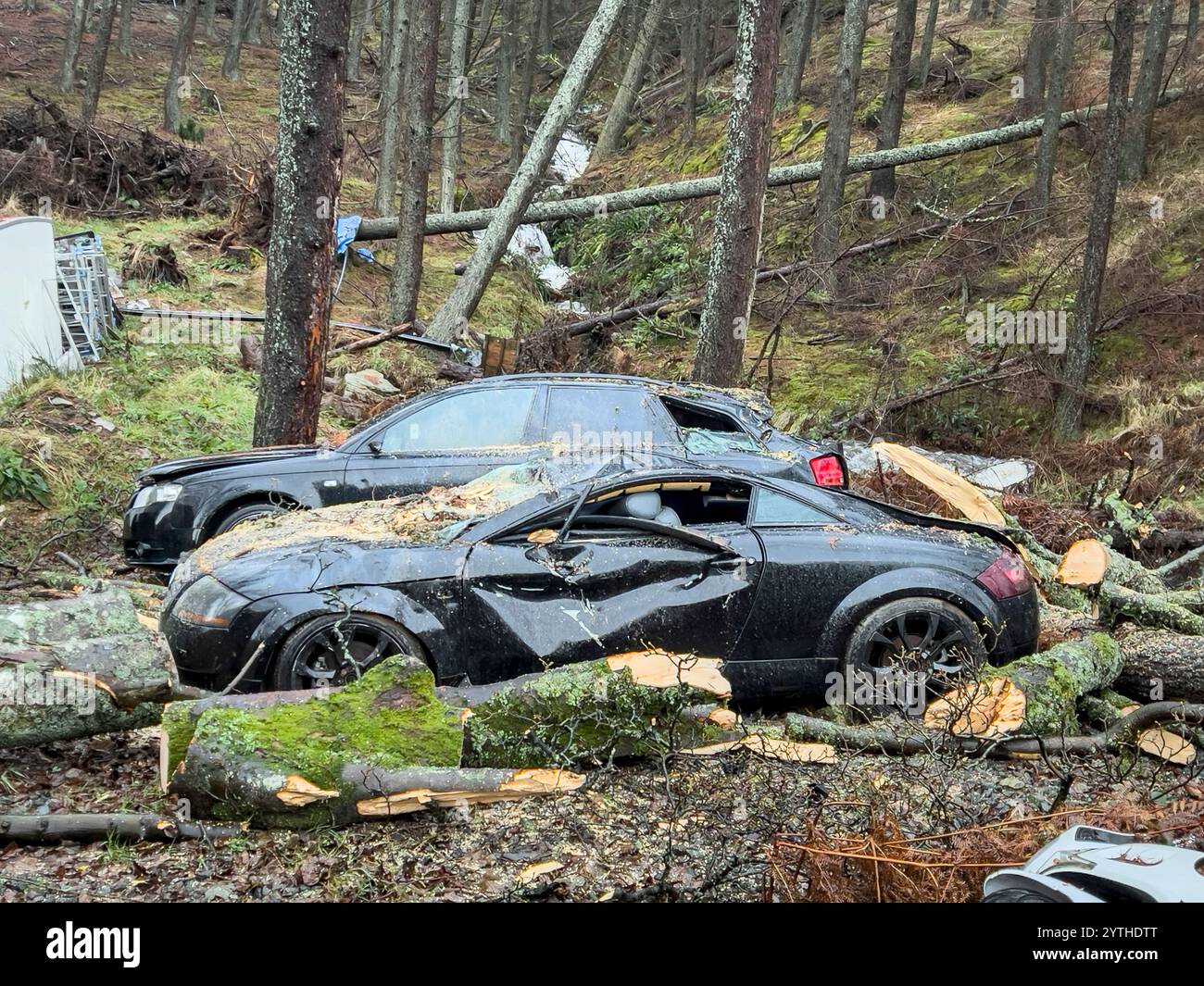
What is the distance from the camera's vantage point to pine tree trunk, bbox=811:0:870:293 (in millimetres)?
18500

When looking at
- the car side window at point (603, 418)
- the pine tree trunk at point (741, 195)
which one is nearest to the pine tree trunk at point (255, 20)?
the pine tree trunk at point (741, 195)

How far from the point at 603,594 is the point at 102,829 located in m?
2.66

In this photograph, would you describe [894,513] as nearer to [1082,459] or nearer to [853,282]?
[1082,459]

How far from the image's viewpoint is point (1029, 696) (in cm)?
579

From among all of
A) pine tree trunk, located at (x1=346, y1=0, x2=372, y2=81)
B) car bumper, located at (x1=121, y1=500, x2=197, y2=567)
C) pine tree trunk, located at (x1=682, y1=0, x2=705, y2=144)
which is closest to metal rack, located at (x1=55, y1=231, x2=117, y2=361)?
car bumper, located at (x1=121, y1=500, x2=197, y2=567)

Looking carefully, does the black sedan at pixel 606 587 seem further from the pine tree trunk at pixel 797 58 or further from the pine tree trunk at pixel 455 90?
the pine tree trunk at pixel 797 58

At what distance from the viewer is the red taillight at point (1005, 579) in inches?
246

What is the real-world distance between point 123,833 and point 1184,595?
23.6ft

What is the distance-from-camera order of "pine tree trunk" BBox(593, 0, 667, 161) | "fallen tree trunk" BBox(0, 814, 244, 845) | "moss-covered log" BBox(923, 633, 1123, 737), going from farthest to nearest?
1. "pine tree trunk" BBox(593, 0, 667, 161)
2. "moss-covered log" BBox(923, 633, 1123, 737)
3. "fallen tree trunk" BBox(0, 814, 244, 845)

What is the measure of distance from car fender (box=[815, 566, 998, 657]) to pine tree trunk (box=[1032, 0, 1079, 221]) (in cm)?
1350

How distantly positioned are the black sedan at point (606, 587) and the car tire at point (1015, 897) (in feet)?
8.66

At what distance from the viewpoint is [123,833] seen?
4.48 meters

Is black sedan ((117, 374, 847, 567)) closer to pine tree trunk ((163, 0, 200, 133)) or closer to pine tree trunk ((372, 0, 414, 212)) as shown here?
pine tree trunk ((372, 0, 414, 212))
